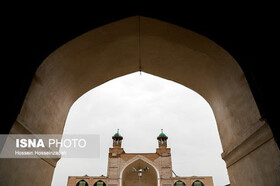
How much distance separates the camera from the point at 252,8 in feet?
10.3

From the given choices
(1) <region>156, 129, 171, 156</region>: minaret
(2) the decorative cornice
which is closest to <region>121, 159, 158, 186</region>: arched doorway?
(1) <region>156, 129, 171, 156</region>: minaret

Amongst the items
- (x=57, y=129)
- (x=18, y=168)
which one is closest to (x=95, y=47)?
(x=57, y=129)

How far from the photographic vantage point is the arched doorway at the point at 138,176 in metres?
22.6

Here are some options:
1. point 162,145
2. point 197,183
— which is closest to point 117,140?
point 162,145

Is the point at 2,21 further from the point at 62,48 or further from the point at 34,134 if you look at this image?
the point at 34,134

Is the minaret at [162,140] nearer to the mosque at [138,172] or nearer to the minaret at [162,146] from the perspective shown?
the minaret at [162,146]

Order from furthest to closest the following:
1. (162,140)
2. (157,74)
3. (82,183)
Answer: (162,140) → (82,183) → (157,74)

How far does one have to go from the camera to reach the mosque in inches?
859

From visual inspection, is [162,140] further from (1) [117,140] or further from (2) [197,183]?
(2) [197,183]

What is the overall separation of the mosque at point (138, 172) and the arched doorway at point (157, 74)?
19.3 metres

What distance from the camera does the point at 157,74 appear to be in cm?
466

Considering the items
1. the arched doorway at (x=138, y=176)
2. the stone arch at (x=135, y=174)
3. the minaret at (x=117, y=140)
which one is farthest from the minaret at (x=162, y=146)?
the minaret at (x=117, y=140)

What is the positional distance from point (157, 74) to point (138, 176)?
21.7m

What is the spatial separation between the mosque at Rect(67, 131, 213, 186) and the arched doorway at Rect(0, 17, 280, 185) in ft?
63.4
